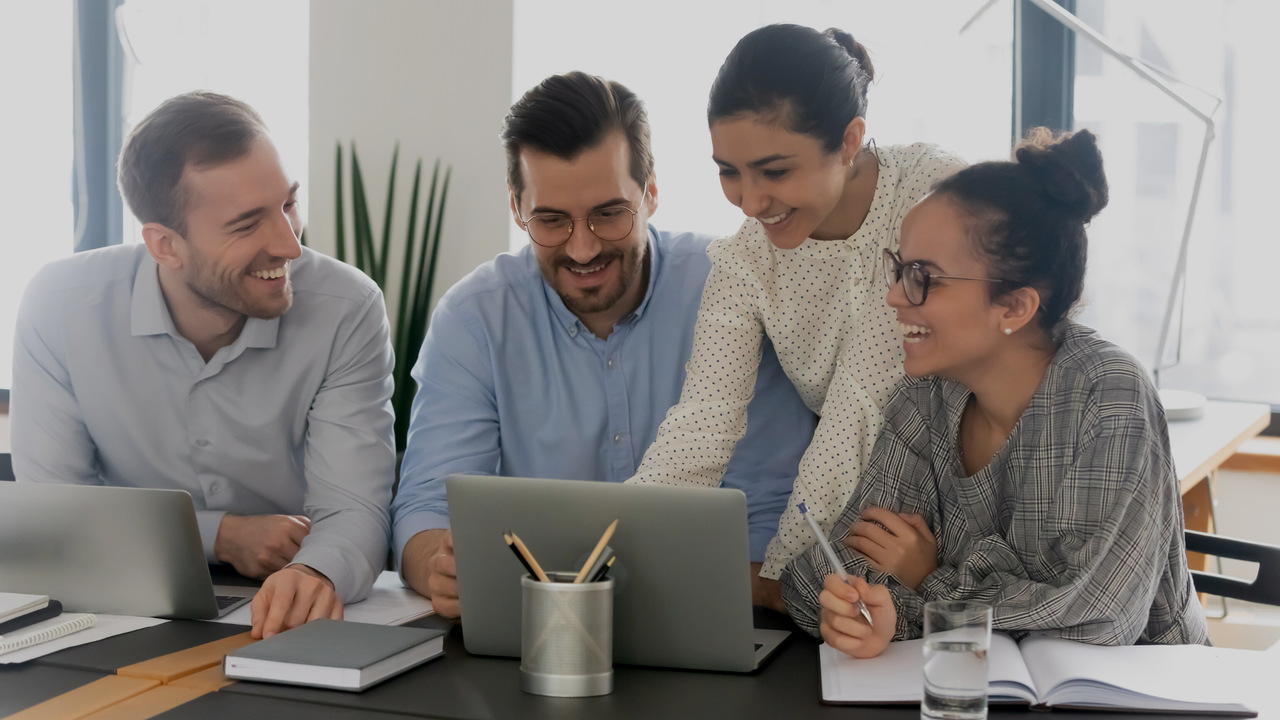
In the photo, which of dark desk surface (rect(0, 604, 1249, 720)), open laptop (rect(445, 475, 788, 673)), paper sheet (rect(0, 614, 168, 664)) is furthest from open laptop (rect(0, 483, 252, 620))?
open laptop (rect(445, 475, 788, 673))

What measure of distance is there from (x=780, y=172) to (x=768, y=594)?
0.63 m

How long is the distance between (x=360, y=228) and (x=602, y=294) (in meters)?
1.83

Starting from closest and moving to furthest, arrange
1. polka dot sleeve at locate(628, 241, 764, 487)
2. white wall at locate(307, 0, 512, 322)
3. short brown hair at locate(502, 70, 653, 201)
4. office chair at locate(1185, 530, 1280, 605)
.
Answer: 1. office chair at locate(1185, 530, 1280, 605)
2. polka dot sleeve at locate(628, 241, 764, 487)
3. short brown hair at locate(502, 70, 653, 201)
4. white wall at locate(307, 0, 512, 322)

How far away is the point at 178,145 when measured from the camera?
6.21 ft

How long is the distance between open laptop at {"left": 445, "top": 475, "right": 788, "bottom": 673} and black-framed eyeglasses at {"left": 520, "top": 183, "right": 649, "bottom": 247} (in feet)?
2.51

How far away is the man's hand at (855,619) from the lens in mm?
1271

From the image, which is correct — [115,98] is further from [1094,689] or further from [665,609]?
[1094,689]

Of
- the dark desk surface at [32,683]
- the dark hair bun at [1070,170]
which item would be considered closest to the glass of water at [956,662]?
the dark hair bun at [1070,170]

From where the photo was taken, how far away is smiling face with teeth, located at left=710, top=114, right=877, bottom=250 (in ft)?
5.37

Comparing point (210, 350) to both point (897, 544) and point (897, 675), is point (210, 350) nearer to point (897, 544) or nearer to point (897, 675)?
point (897, 544)

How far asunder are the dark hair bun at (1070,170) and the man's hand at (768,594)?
0.67m

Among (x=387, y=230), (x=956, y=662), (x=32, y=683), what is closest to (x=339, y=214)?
(x=387, y=230)

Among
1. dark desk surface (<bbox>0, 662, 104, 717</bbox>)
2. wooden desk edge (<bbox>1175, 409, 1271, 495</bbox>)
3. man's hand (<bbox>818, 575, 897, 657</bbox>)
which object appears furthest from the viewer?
wooden desk edge (<bbox>1175, 409, 1271, 495</bbox>)

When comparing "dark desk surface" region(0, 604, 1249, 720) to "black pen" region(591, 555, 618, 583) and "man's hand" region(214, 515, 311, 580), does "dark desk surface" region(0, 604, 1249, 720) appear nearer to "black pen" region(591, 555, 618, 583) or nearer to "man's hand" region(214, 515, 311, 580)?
"black pen" region(591, 555, 618, 583)
